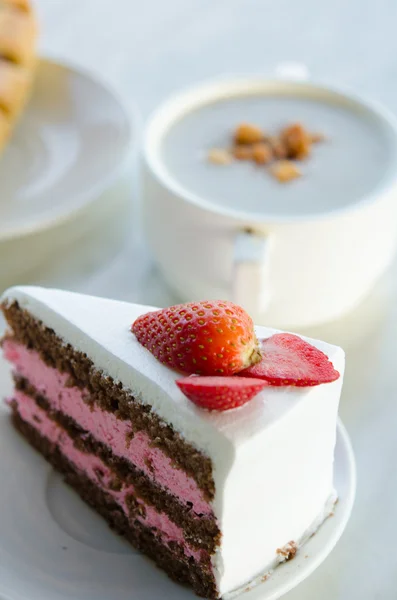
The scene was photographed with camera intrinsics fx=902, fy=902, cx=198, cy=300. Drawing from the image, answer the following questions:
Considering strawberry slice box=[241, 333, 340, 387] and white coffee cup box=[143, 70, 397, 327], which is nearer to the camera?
strawberry slice box=[241, 333, 340, 387]

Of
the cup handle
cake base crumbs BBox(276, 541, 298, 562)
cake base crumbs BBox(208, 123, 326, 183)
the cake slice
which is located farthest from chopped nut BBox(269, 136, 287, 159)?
cake base crumbs BBox(276, 541, 298, 562)

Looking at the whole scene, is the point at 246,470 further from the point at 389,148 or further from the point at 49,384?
the point at 389,148

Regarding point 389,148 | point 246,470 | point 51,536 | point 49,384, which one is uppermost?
point 389,148

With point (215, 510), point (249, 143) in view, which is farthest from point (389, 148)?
point (215, 510)

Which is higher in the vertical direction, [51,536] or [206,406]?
[206,406]

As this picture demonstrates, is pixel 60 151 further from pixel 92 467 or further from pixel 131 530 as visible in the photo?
pixel 131 530

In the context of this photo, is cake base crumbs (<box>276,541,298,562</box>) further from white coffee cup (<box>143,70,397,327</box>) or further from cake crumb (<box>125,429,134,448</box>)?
white coffee cup (<box>143,70,397,327</box>)

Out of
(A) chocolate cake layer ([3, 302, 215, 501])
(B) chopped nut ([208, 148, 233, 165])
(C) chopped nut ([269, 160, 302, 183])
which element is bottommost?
(A) chocolate cake layer ([3, 302, 215, 501])
